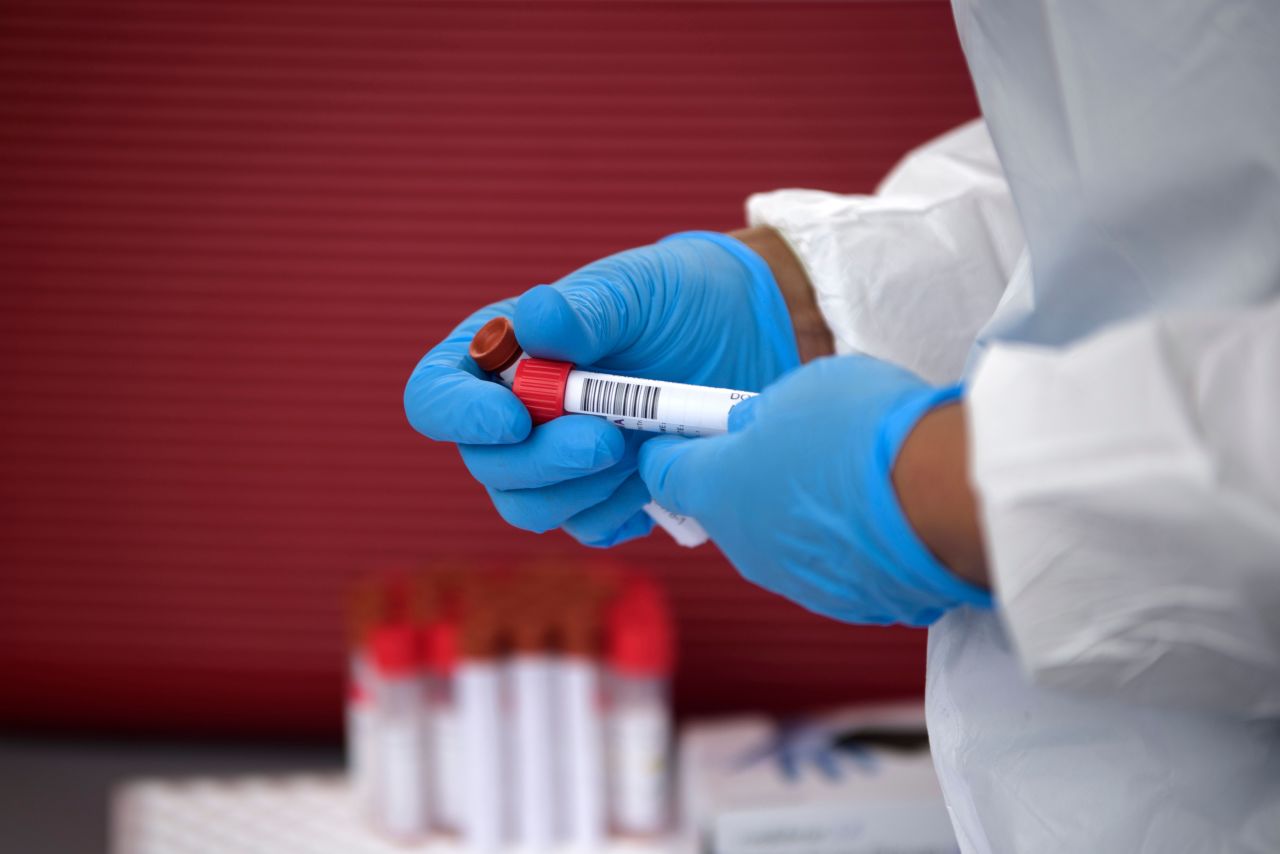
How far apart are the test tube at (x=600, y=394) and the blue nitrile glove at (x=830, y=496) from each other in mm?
84

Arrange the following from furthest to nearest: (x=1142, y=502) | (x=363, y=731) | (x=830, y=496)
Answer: (x=363, y=731)
(x=830, y=496)
(x=1142, y=502)

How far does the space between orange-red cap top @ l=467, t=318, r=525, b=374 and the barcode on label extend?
0.07 metres

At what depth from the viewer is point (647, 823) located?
5.08ft

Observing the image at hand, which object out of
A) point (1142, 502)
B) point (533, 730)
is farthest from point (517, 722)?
point (1142, 502)

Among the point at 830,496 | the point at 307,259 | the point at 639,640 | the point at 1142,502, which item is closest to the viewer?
the point at 1142,502

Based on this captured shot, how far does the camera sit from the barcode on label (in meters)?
0.85

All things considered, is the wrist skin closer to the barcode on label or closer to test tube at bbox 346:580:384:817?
the barcode on label

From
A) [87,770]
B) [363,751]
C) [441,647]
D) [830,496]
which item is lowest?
[87,770]

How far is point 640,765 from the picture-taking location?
59.9 inches

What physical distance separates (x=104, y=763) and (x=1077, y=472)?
191 centimetres

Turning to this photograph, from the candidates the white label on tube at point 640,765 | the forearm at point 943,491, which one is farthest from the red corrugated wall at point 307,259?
the forearm at point 943,491

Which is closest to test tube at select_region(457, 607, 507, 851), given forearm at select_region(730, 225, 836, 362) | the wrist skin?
forearm at select_region(730, 225, 836, 362)

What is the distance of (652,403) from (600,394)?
0.14ft

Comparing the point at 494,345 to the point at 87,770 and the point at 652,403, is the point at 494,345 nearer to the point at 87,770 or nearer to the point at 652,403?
the point at 652,403
